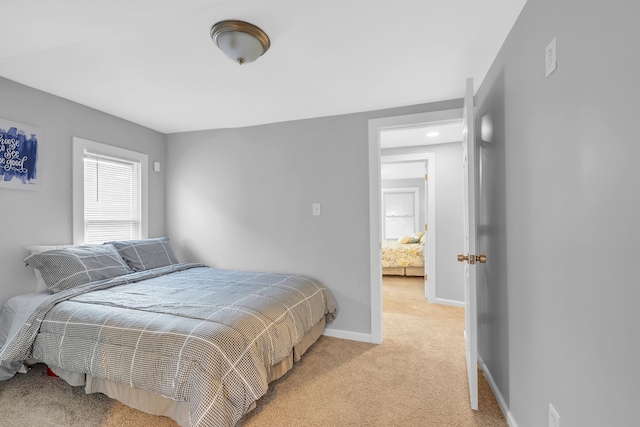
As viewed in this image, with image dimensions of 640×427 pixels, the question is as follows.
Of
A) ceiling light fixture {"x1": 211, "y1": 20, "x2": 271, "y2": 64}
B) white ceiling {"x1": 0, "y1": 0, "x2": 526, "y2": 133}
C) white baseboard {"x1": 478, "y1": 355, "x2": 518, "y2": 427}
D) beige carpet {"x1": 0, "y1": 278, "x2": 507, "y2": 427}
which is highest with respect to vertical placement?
white ceiling {"x1": 0, "y1": 0, "x2": 526, "y2": 133}

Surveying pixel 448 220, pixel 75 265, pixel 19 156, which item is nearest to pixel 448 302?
pixel 448 220

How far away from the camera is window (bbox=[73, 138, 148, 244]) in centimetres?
283

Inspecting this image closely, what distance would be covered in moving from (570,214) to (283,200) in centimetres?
258

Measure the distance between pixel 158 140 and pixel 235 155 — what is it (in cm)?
106

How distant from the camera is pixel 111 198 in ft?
10.6

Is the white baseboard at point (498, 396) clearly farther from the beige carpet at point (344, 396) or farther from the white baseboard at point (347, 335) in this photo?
the white baseboard at point (347, 335)

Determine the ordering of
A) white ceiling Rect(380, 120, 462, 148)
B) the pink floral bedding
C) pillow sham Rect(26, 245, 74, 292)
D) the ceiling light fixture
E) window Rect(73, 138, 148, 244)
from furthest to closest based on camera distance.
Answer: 1. the pink floral bedding
2. white ceiling Rect(380, 120, 462, 148)
3. window Rect(73, 138, 148, 244)
4. pillow sham Rect(26, 245, 74, 292)
5. the ceiling light fixture

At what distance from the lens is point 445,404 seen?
1.95m

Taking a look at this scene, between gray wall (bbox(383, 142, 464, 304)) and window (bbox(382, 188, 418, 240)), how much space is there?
13.2 ft

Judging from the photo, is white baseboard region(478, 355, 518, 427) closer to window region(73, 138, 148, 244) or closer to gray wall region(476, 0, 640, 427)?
gray wall region(476, 0, 640, 427)

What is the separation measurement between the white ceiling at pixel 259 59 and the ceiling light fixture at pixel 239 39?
0.04 m

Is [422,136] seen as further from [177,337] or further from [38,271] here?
[38,271]

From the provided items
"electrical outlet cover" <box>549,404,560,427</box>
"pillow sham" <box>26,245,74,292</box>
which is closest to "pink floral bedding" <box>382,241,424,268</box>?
"electrical outlet cover" <box>549,404,560,427</box>

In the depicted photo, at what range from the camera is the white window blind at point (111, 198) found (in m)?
2.98
